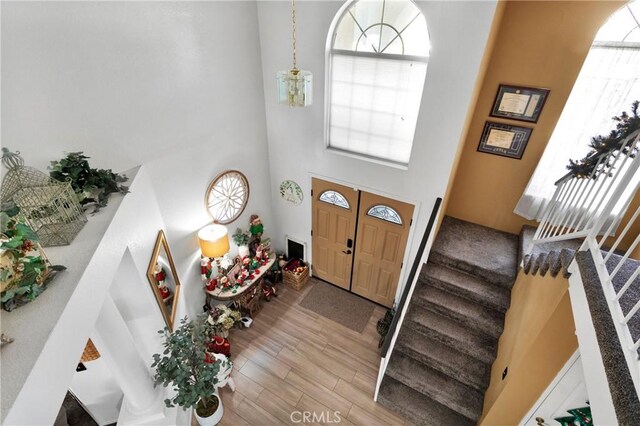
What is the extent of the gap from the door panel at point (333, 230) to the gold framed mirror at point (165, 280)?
236 centimetres

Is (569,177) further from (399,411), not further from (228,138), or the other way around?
(228,138)

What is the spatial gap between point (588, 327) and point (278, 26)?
432cm

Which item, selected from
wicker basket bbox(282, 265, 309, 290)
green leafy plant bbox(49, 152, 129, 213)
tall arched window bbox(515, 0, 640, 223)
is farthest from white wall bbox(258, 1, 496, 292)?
green leafy plant bbox(49, 152, 129, 213)

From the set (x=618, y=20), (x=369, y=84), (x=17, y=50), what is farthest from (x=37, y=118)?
(x=618, y=20)

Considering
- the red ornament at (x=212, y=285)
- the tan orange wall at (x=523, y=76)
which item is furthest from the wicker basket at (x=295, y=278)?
the tan orange wall at (x=523, y=76)

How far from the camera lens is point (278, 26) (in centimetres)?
400

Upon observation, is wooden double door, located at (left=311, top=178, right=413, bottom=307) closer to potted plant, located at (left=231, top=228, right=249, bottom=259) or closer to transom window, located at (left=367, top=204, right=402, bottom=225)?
transom window, located at (left=367, top=204, right=402, bottom=225)

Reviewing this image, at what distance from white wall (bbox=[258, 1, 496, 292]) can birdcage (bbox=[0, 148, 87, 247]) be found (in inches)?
123

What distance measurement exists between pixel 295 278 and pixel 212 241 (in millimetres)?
2020

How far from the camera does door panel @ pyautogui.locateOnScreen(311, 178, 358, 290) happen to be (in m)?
4.84

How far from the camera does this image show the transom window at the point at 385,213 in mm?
4525

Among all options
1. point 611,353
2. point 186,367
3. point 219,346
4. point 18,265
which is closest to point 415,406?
point 219,346

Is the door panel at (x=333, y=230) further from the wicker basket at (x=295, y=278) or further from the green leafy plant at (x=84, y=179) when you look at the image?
the green leafy plant at (x=84, y=179)

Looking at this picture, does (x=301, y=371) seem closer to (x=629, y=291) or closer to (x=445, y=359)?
(x=445, y=359)
